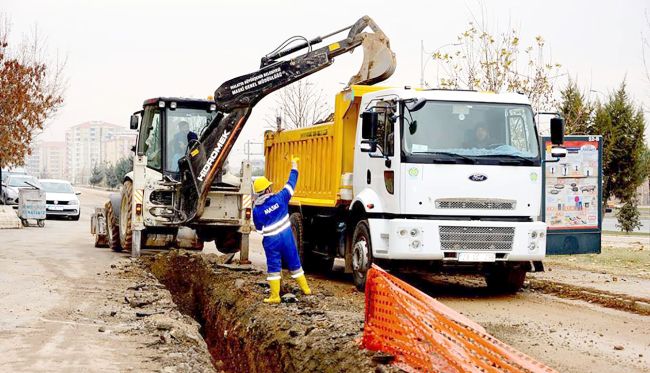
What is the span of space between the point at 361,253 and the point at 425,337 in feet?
21.0

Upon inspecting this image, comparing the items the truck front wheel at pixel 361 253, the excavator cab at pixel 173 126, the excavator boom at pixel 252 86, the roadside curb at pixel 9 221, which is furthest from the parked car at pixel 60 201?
the truck front wheel at pixel 361 253

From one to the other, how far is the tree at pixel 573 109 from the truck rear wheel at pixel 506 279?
1083 centimetres

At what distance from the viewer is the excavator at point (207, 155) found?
1589cm

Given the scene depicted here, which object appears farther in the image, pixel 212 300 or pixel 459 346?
pixel 212 300

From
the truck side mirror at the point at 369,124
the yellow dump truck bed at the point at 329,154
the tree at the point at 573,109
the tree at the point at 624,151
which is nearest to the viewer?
the truck side mirror at the point at 369,124

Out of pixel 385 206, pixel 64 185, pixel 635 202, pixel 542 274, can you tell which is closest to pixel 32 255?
pixel 385 206

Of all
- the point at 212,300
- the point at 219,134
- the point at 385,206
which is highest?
the point at 219,134

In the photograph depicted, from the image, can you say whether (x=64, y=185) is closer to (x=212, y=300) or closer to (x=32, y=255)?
(x=32, y=255)

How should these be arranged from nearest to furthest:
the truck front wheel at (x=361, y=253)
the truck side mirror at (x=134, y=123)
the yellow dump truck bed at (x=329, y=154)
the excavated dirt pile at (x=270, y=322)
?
the excavated dirt pile at (x=270, y=322), the truck front wheel at (x=361, y=253), the yellow dump truck bed at (x=329, y=154), the truck side mirror at (x=134, y=123)

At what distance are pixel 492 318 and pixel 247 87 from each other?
7.07 metres

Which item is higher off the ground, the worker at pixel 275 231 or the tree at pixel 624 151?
the tree at pixel 624 151

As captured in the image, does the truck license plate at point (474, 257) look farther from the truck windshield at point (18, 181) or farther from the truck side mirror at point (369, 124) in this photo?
the truck windshield at point (18, 181)

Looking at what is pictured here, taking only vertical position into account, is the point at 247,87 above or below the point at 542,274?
above

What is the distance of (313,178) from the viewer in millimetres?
15875
